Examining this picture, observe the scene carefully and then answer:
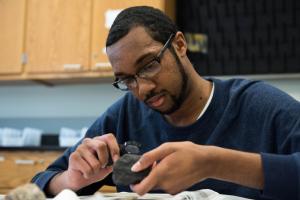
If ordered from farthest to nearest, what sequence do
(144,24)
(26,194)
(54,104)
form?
1. (54,104)
2. (144,24)
3. (26,194)

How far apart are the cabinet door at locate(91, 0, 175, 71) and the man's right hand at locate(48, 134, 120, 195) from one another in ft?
5.56

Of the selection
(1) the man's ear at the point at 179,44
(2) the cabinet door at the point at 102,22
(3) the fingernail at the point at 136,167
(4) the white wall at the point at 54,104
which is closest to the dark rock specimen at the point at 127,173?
(3) the fingernail at the point at 136,167

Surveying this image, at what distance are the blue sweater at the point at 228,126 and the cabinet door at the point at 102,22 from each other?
57.6 inches

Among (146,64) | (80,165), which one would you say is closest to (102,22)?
(146,64)

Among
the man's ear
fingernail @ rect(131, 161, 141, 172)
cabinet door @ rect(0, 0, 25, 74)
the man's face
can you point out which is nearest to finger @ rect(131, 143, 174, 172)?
fingernail @ rect(131, 161, 141, 172)

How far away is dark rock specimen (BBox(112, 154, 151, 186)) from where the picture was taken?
2.29 feet

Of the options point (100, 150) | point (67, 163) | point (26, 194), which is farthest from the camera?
point (67, 163)

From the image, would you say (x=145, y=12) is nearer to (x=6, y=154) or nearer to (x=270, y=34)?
(x=270, y=34)

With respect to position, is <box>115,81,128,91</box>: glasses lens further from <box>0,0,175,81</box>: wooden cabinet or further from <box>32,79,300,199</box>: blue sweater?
<box>0,0,175,81</box>: wooden cabinet

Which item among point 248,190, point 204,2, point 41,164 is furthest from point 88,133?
point 204,2

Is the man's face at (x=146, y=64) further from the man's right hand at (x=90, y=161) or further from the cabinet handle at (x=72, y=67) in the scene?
the cabinet handle at (x=72, y=67)

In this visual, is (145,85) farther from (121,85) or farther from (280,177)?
(280,177)

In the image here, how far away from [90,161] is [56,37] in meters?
2.03

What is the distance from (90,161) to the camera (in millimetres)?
951
